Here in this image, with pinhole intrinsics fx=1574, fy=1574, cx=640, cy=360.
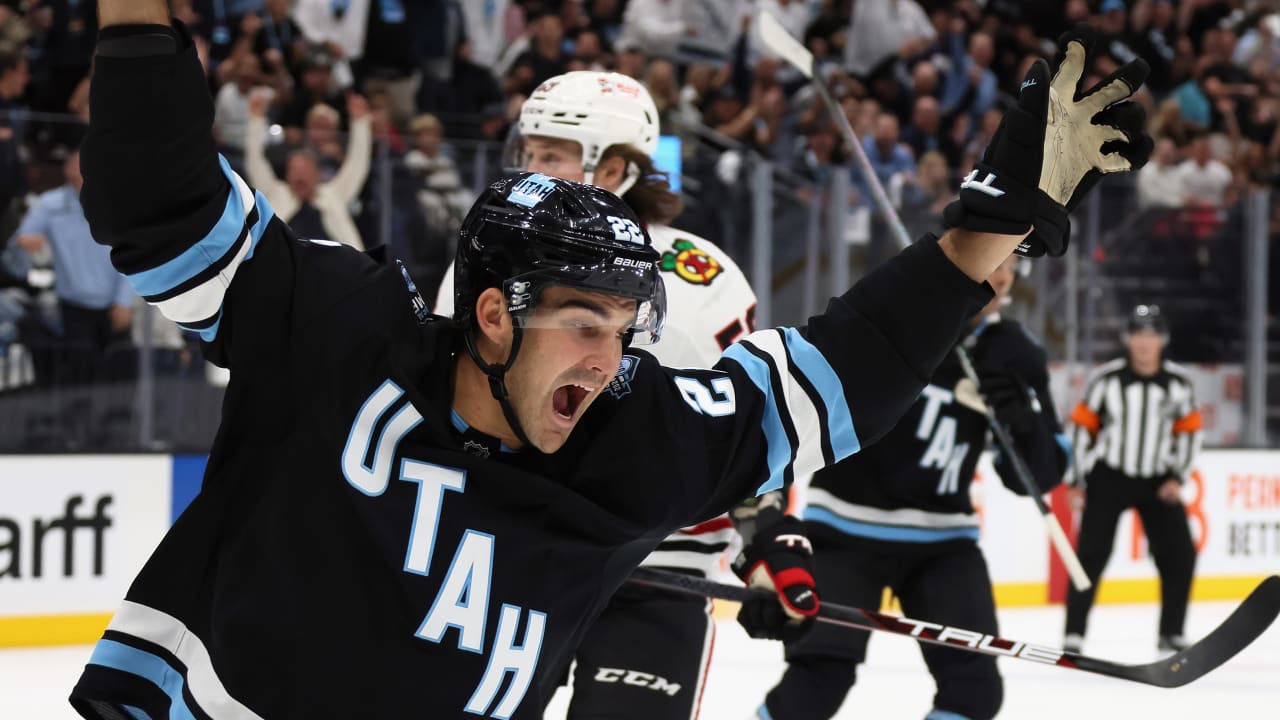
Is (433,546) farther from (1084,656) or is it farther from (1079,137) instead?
(1084,656)

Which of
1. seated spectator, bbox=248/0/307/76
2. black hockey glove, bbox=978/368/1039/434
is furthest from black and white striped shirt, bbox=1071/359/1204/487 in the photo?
seated spectator, bbox=248/0/307/76

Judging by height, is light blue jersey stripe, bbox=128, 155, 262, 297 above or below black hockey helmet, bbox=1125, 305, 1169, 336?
above

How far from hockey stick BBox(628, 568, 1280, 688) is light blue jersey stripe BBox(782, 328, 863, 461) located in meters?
0.73

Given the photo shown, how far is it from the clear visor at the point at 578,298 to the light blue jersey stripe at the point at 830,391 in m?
0.21

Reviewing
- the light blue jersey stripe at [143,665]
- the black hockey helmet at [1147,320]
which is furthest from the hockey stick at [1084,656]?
the black hockey helmet at [1147,320]

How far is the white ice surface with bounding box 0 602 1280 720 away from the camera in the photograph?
508 cm

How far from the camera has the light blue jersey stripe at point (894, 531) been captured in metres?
3.63

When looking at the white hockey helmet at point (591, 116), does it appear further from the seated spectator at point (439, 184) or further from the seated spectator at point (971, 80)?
the seated spectator at point (971, 80)

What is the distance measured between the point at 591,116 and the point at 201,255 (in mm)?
1409

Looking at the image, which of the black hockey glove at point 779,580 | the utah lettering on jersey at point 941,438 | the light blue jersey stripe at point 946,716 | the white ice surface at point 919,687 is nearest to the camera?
the black hockey glove at point 779,580

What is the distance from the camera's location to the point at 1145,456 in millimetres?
6520

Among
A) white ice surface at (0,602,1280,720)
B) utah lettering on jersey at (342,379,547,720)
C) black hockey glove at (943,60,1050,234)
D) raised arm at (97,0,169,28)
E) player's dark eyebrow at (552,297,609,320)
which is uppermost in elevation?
raised arm at (97,0,169,28)

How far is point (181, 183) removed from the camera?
4.48 ft

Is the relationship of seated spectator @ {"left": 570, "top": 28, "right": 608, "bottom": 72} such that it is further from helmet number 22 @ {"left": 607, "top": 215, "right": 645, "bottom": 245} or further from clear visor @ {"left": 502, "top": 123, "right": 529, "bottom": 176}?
helmet number 22 @ {"left": 607, "top": 215, "right": 645, "bottom": 245}
